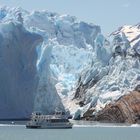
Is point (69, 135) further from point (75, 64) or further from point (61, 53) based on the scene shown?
point (61, 53)

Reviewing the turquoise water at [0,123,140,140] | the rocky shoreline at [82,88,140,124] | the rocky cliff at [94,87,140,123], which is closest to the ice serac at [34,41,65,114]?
the rocky shoreline at [82,88,140,124]

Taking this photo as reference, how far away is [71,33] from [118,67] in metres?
37.7

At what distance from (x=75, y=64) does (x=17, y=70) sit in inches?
1457

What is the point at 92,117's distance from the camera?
9562 cm

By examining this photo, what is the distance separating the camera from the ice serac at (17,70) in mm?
82375

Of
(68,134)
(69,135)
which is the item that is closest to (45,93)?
(68,134)

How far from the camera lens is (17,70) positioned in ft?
281

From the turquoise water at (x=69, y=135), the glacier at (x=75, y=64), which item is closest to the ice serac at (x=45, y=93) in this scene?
the glacier at (x=75, y=64)

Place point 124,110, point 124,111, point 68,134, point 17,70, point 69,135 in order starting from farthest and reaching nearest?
point 124,111 < point 124,110 < point 17,70 < point 68,134 < point 69,135

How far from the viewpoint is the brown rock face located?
90.1m

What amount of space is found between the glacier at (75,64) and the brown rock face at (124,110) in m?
2.00

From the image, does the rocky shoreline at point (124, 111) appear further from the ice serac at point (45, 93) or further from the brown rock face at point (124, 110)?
the ice serac at point (45, 93)

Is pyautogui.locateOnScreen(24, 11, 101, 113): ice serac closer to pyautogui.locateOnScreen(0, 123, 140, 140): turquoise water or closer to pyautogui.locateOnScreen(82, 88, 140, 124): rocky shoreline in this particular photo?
pyautogui.locateOnScreen(82, 88, 140, 124): rocky shoreline

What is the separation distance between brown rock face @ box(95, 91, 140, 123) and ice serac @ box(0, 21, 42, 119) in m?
13.0
